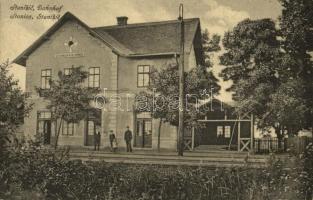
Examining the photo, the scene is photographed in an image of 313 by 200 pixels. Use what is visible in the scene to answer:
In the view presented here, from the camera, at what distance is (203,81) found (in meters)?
16.2

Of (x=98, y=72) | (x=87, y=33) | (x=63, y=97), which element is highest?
(x=87, y=33)

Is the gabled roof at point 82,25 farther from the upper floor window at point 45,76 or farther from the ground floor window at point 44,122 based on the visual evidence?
the ground floor window at point 44,122

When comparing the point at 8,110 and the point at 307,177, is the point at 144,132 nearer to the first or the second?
the point at 8,110

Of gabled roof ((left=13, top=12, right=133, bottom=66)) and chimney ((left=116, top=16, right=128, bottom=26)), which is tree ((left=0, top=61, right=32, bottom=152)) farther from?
gabled roof ((left=13, top=12, right=133, bottom=66))

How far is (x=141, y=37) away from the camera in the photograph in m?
19.5

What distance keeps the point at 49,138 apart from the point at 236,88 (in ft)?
28.7

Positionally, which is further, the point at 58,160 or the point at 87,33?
the point at 87,33

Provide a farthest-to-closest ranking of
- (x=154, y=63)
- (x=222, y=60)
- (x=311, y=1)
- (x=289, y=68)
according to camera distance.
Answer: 1. (x=154, y=63)
2. (x=222, y=60)
3. (x=289, y=68)
4. (x=311, y=1)

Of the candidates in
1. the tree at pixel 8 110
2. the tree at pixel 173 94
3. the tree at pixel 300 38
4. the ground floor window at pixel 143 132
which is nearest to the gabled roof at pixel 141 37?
the tree at pixel 173 94

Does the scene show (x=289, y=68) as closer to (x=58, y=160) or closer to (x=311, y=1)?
(x=311, y=1)

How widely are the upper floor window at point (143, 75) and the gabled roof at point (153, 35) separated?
670 millimetres

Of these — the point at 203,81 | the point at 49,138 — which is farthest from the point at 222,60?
the point at 49,138

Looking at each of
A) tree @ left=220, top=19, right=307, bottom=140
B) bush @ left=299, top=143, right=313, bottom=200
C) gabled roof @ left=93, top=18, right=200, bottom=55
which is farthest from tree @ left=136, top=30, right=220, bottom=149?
bush @ left=299, top=143, right=313, bottom=200

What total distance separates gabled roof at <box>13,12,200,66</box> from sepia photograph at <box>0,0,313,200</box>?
0.05 m
